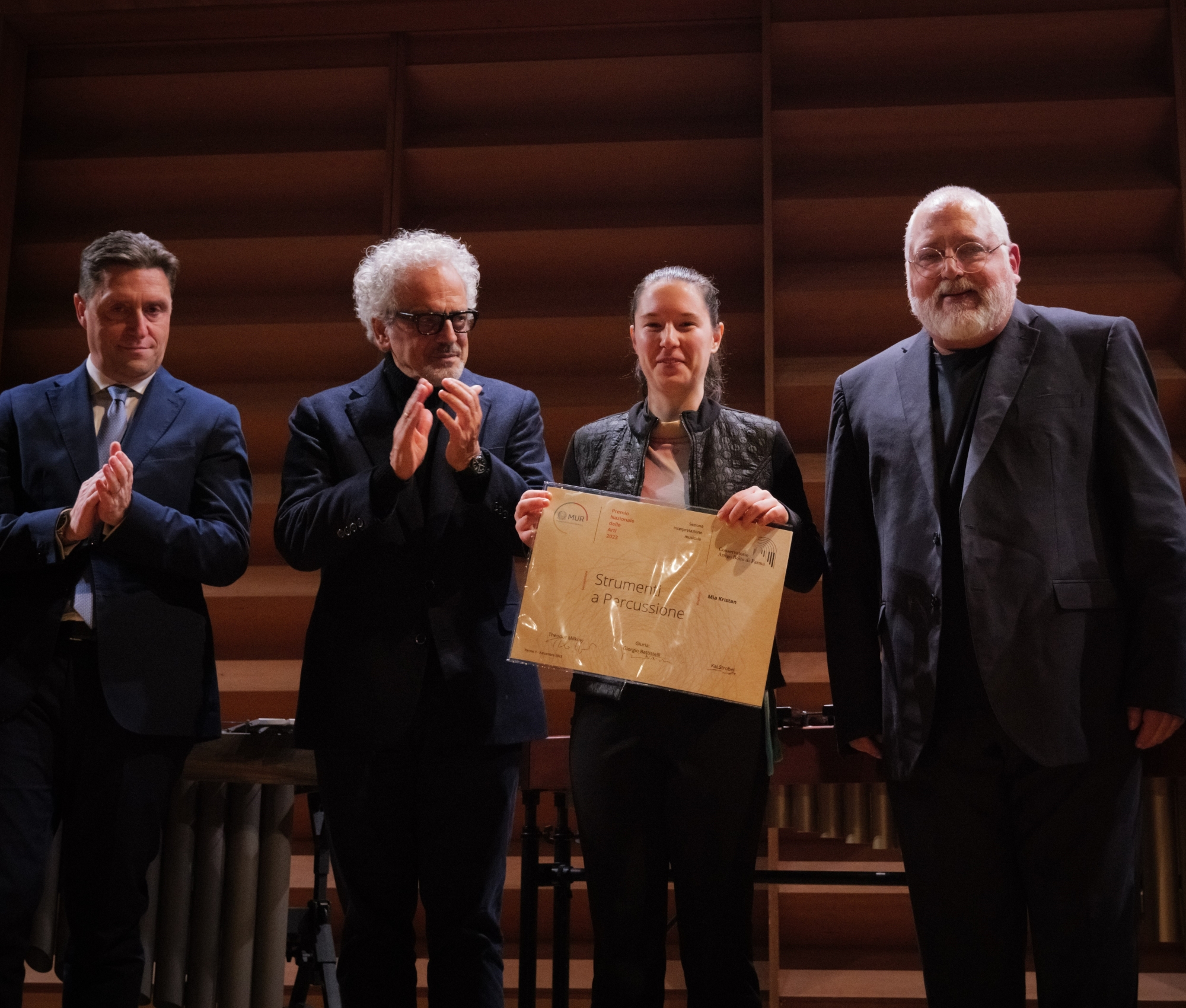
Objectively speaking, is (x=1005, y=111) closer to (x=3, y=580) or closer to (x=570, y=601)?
(x=570, y=601)

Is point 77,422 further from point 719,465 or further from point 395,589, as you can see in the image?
point 719,465

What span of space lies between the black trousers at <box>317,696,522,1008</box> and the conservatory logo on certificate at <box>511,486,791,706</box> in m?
0.25

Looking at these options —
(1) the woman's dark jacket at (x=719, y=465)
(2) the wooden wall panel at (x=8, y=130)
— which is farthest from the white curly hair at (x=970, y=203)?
(2) the wooden wall panel at (x=8, y=130)

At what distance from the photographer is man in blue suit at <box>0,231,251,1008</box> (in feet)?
6.55

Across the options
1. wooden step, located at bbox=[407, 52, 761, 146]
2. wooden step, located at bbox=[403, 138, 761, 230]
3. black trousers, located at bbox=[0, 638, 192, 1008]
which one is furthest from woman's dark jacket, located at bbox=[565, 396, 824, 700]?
wooden step, located at bbox=[407, 52, 761, 146]

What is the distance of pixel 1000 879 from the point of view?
1750 millimetres

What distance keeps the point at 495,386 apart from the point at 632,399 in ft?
6.15

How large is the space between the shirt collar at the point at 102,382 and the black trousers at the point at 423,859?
2.87ft

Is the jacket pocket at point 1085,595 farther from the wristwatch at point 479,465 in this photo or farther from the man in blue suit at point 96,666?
the man in blue suit at point 96,666

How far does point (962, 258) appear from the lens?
195cm

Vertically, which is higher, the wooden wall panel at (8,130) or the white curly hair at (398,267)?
the wooden wall panel at (8,130)

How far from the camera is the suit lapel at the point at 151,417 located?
2201 millimetres

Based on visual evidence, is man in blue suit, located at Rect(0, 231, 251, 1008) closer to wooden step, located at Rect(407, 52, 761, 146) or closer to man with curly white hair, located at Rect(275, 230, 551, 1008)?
man with curly white hair, located at Rect(275, 230, 551, 1008)

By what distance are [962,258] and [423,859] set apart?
54.8 inches
